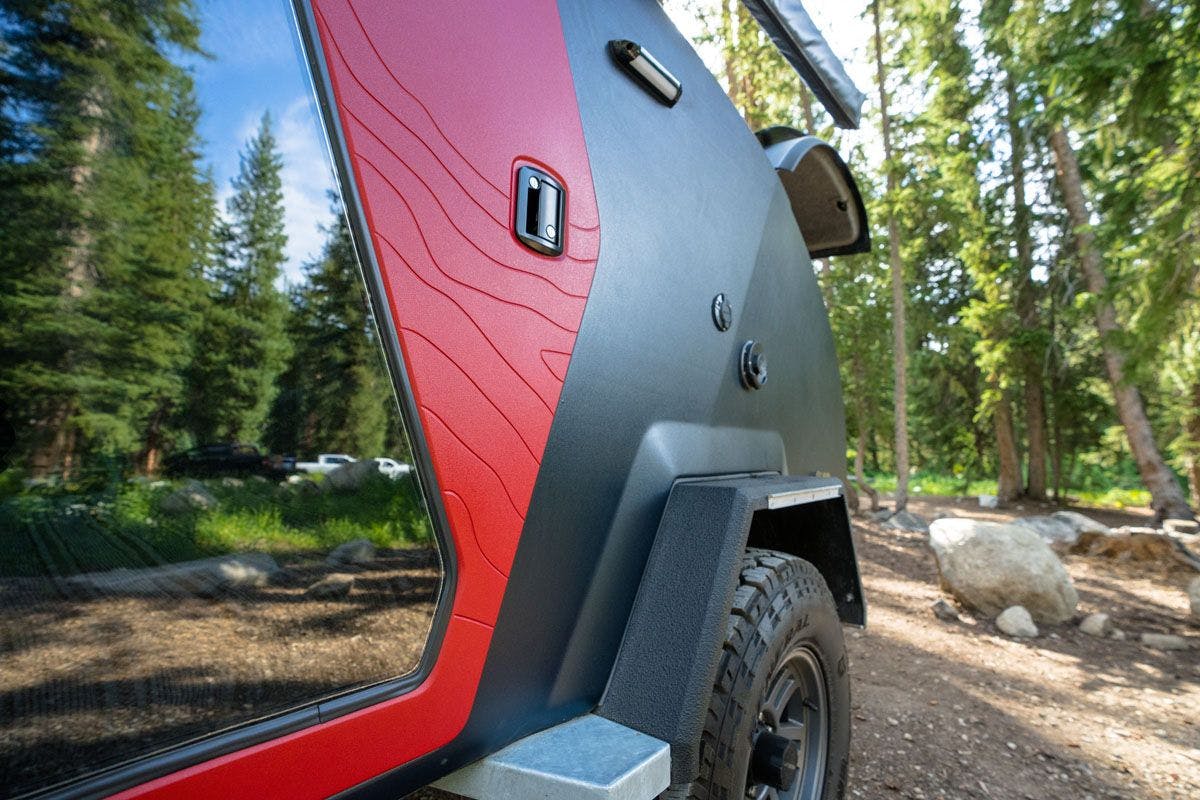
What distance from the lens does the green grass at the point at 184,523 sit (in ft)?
2.05

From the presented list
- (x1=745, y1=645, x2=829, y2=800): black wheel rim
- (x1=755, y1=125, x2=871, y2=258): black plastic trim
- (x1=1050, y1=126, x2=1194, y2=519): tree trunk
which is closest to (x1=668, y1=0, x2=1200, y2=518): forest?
(x1=1050, y1=126, x2=1194, y2=519): tree trunk

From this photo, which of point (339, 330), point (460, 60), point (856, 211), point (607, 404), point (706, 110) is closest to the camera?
point (339, 330)

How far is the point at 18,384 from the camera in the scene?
2.03 feet

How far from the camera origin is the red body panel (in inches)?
34.3

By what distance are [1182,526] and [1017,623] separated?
7.54 meters

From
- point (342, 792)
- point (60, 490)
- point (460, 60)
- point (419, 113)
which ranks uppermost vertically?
point (460, 60)

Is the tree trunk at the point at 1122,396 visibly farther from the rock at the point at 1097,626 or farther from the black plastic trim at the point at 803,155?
the black plastic trim at the point at 803,155

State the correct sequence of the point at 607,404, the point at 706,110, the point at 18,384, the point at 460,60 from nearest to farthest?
the point at 18,384 < the point at 460,60 < the point at 607,404 < the point at 706,110

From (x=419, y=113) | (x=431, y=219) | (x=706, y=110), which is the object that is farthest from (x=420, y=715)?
(x=706, y=110)

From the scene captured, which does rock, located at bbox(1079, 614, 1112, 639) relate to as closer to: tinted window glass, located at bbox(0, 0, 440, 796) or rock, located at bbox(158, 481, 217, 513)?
tinted window glass, located at bbox(0, 0, 440, 796)

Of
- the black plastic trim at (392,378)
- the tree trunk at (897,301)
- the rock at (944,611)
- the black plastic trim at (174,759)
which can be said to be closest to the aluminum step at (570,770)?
the black plastic trim at (392,378)

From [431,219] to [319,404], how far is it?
0.31m

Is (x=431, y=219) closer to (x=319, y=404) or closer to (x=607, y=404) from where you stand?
(x=319, y=404)

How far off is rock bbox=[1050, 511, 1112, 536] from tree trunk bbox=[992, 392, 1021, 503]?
6.42 m
